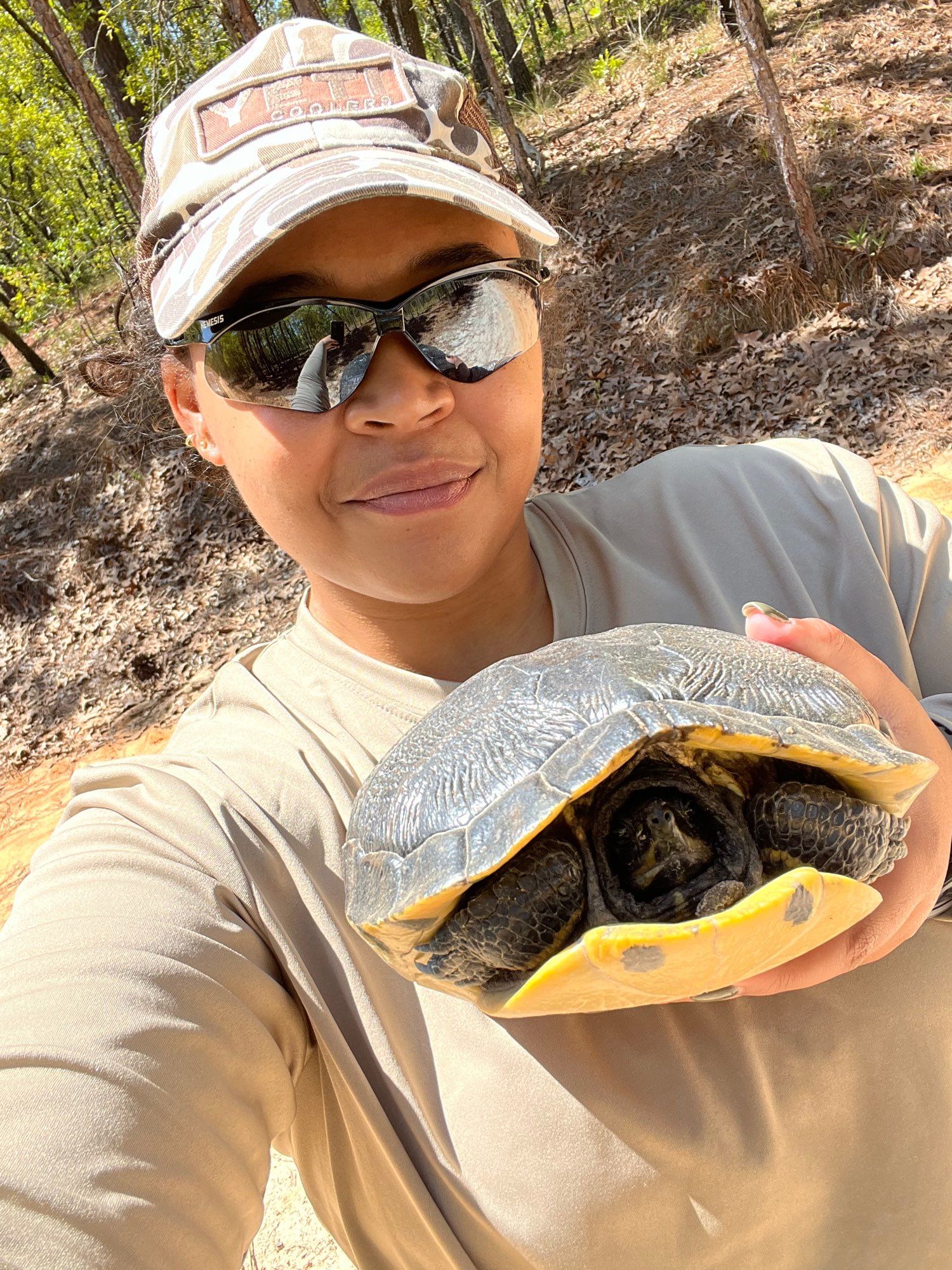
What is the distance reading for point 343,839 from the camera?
1.45 metres

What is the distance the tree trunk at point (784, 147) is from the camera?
25.1 feet

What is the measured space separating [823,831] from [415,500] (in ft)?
2.85

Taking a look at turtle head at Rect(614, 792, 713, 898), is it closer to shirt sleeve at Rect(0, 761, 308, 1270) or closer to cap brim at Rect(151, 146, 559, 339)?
shirt sleeve at Rect(0, 761, 308, 1270)

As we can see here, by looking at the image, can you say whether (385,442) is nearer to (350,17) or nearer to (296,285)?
(296,285)

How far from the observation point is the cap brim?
54.6 inches

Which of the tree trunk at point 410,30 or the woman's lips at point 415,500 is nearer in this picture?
the woman's lips at point 415,500

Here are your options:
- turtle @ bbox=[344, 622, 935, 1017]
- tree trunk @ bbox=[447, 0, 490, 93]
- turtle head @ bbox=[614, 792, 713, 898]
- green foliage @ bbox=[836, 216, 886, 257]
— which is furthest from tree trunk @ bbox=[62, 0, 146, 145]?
turtle head @ bbox=[614, 792, 713, 898]

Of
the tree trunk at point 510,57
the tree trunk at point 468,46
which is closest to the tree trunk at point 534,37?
the tree trunk at point 510,57

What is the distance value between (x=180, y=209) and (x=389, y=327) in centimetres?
48

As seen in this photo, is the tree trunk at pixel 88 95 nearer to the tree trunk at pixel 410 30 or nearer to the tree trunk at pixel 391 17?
the tree trunk at pixel 391 17

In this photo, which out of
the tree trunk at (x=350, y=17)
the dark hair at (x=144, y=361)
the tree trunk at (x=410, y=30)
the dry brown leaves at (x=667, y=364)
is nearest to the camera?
the dark hair at (x=144, y=361)

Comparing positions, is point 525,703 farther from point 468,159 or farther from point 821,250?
point 821,250

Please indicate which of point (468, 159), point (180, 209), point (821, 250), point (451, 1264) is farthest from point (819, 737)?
point (821, 250)

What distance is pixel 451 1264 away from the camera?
134cm
